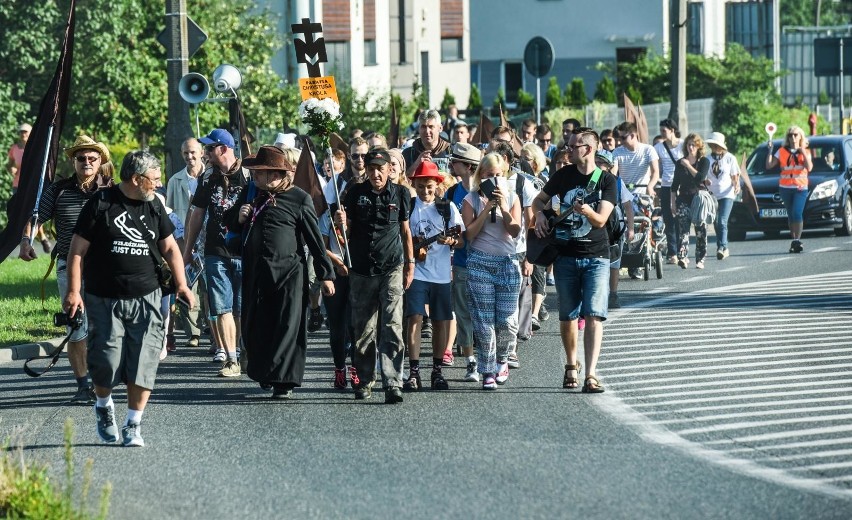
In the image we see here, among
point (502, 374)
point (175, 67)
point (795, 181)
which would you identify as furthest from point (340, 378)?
point (795, 181)

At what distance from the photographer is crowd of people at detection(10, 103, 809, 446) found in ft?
33.1

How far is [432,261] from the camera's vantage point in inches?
491

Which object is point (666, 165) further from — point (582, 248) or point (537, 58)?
point (582, 248)

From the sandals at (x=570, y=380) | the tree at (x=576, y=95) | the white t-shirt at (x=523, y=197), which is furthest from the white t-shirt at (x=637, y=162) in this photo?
the tree at (x=576, y=95)

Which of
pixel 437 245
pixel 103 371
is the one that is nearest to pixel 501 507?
pixel 103 371

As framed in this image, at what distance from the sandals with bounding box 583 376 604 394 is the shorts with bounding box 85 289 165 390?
3.18 m

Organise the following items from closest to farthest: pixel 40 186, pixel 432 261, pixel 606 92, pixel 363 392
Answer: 1. pixel 363 392
2. pixel 432 261
3. pixel 40 186
4. pixel 606 92

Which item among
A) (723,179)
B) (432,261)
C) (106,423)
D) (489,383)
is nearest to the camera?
(106,423)

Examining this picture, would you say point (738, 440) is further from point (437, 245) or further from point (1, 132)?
point (1, 132)

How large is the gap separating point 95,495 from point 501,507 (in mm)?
2047

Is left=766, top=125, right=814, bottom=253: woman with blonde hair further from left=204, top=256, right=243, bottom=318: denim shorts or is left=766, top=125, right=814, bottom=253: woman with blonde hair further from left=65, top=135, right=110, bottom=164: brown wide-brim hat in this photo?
left=65, top=135, right=110, bottom=164: brown wide-brim hat

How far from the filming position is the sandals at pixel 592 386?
1170 centimetres

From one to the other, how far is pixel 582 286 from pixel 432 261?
1168 mm

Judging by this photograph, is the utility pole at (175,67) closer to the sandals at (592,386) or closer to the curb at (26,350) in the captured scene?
the curb at (26,350)
